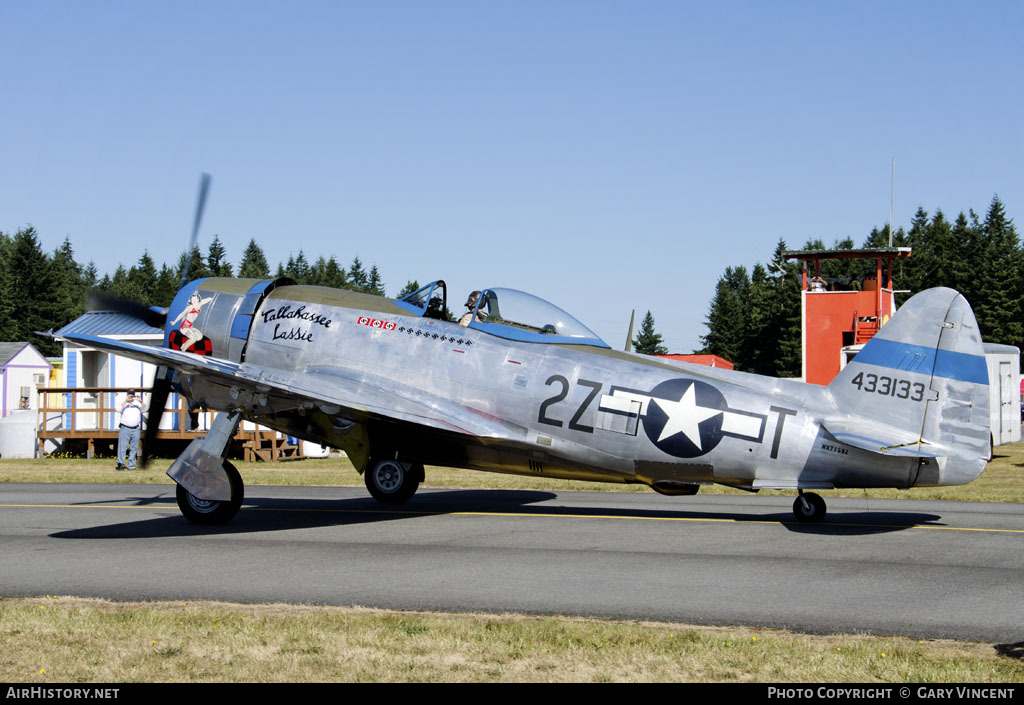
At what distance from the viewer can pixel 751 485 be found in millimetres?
11555

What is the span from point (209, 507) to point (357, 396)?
2.51m

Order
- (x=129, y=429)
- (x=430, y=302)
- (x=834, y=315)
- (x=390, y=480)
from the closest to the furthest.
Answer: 1. (x=430, y=302)
2. (x=390, y=480)
3. (x=129, y=429)
4. (x=834, y=315)

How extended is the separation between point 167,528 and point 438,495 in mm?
5498

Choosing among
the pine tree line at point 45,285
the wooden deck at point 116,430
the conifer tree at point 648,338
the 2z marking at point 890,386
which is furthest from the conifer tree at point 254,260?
the 2z marking at point 890,386

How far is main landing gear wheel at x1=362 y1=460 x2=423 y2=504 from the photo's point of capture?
49.7ft

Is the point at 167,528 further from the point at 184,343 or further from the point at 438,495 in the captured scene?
the point at 438,495

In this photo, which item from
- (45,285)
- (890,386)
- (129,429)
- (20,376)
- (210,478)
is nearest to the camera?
(890,386)

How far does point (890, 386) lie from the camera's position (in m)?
11.4

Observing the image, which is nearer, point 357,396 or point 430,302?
point 357,396

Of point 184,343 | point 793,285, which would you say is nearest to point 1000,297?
point 793,285

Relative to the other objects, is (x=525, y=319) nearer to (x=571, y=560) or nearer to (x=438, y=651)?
(x=571, y=560)

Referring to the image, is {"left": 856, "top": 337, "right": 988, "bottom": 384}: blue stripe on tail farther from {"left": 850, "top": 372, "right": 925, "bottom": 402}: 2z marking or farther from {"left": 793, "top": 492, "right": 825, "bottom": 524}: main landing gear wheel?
{"left": 793, "top": 492, "right": 825, "bottom": 524}: main landing gear wheel

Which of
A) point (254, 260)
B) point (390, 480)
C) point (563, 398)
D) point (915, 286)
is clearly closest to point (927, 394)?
point (563, 398)

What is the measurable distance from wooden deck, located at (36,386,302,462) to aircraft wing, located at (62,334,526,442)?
44.9ft
